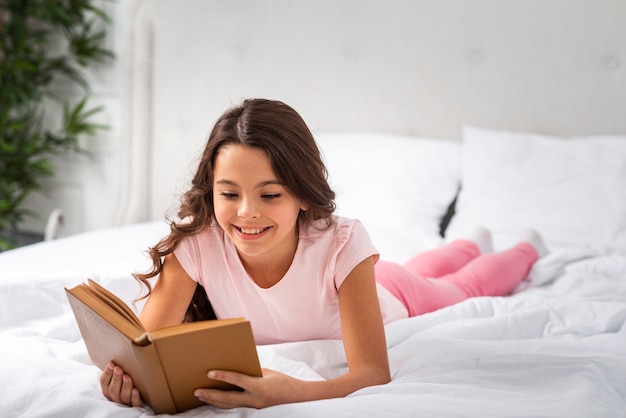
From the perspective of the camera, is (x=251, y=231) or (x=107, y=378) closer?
(x=107, y=378)

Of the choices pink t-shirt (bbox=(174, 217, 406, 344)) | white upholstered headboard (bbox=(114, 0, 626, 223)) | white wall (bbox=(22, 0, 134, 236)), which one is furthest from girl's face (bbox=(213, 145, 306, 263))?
white wall (bbox=(22, 0, 134, 236))

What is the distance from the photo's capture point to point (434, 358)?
1.25 meters

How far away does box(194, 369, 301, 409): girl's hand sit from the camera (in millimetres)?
1015

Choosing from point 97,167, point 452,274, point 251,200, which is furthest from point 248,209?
point 97,167

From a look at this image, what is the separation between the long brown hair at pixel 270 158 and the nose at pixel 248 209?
2.5 inches

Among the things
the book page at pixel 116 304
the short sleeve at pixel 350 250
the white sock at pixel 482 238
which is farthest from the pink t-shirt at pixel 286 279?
the white sock at pixel 482 238

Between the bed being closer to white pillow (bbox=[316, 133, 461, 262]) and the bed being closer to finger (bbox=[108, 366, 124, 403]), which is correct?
white pillow (bbox=[316, 133, 461, 262])

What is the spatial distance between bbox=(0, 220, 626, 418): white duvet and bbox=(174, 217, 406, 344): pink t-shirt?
72 millimetres

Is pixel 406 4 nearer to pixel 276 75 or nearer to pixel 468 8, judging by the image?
pixel 468 8

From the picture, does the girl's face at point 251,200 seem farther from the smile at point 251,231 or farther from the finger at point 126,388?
the finger at point 126,388

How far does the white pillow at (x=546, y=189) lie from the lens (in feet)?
7.06

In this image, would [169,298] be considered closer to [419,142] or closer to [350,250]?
[350,250]

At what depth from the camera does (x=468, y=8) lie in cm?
249

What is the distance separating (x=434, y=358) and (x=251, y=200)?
0.42 metres
